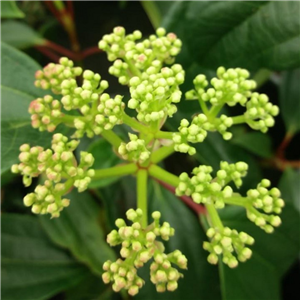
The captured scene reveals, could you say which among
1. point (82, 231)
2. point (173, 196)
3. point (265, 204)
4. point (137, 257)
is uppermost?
point (265, 204)

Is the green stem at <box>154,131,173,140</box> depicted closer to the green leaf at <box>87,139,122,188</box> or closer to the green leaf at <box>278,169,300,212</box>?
the green leaf at <box>87,139,122,188</box>

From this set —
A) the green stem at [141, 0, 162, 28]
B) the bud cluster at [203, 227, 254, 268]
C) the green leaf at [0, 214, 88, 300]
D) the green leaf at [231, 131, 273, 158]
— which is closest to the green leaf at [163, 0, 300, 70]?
the green stem at [141, 0, 162, 28]

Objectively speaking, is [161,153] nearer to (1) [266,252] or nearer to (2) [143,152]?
(2) [143,152]

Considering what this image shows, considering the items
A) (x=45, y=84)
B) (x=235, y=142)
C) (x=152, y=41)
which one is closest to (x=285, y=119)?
(x=235, y=142)

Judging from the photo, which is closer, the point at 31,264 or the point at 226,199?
the point at 226,199

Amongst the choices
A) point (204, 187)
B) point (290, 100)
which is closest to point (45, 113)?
point (204, 187)

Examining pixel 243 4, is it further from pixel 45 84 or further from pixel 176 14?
pixel 45 84
